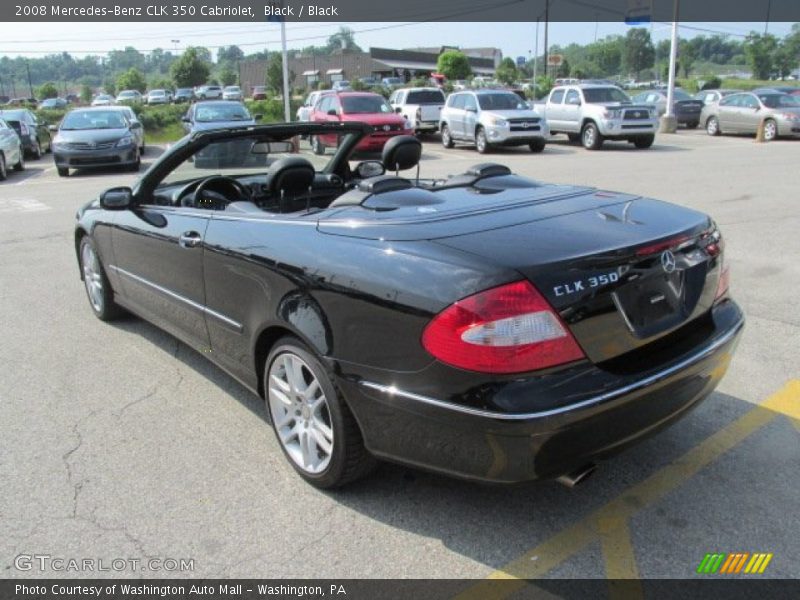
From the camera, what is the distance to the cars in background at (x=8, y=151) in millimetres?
16469

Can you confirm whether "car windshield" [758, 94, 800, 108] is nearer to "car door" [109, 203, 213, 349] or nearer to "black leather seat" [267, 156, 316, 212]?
"black leather seat" [267, 156, 316, 212]

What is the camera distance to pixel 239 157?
4.40 m

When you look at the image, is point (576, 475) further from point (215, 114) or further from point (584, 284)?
point (215, 114)

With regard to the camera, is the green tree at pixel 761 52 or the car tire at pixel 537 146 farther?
the green tree at pixel 761 52

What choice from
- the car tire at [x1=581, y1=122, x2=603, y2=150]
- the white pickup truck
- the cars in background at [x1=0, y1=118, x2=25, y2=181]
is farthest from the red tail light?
the white pickup truck

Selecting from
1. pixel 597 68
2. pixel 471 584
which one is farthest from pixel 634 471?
pixel 597 68

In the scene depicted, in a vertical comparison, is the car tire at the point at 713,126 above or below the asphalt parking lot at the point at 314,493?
above

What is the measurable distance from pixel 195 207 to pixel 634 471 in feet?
9.28

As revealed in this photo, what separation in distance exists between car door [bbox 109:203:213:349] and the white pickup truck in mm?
20515

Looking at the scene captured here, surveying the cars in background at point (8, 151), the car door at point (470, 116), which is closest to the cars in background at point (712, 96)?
the car door at point (470, 116)

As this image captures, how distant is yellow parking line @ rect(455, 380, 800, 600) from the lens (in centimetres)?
252

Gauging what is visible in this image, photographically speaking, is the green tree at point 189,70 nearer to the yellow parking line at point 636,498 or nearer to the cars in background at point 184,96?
the cars in background at point 184,96

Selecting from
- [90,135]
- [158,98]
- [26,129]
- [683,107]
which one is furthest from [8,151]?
[158,98]

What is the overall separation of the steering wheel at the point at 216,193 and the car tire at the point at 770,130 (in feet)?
72.4
